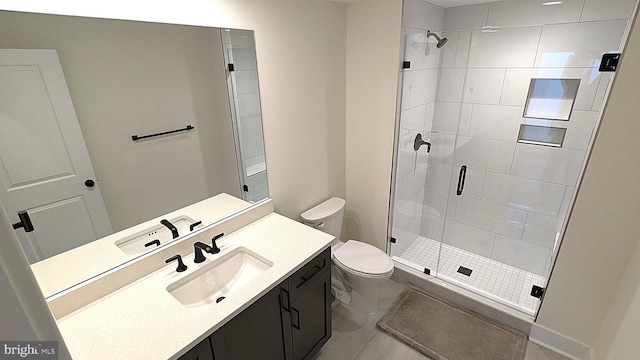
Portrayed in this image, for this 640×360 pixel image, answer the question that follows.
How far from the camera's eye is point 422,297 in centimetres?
247

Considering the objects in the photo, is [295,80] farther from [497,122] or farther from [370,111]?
[497,122]

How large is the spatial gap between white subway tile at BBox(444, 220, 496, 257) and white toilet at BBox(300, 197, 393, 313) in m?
1.06

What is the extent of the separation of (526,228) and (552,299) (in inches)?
32.4

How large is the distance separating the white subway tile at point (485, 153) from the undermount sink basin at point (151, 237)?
2.38 meters

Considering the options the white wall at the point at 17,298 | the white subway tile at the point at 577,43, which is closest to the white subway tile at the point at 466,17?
the white subway tile at the point at 577,43

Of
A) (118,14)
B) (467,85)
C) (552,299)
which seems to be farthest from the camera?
(467,85)

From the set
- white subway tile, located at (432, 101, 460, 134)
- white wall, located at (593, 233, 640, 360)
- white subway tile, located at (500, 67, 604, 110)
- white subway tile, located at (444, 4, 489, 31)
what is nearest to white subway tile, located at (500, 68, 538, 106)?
white subway tile, located at (500, 67, 604, 110)

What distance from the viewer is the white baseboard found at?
6.28ft

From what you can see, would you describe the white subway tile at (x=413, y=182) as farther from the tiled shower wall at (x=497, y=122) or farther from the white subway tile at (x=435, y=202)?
the white subway tile at (x=435, y=202)

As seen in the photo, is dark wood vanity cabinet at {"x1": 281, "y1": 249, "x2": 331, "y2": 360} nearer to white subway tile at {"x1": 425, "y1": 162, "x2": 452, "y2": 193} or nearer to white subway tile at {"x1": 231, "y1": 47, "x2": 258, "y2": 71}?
Answer: white subway tile at {"x1": 231, "y1": 47, "x2": 258, "y2": 71}

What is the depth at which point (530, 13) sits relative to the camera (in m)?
2.23

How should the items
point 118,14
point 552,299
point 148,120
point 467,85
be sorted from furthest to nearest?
point 467,85
point 552,299
point 148,120
point 118,14

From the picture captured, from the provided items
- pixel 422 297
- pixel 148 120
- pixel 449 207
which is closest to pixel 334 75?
pixel 148 120

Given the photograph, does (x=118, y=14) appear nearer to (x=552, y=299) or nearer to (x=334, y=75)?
(x=334, y=75)
